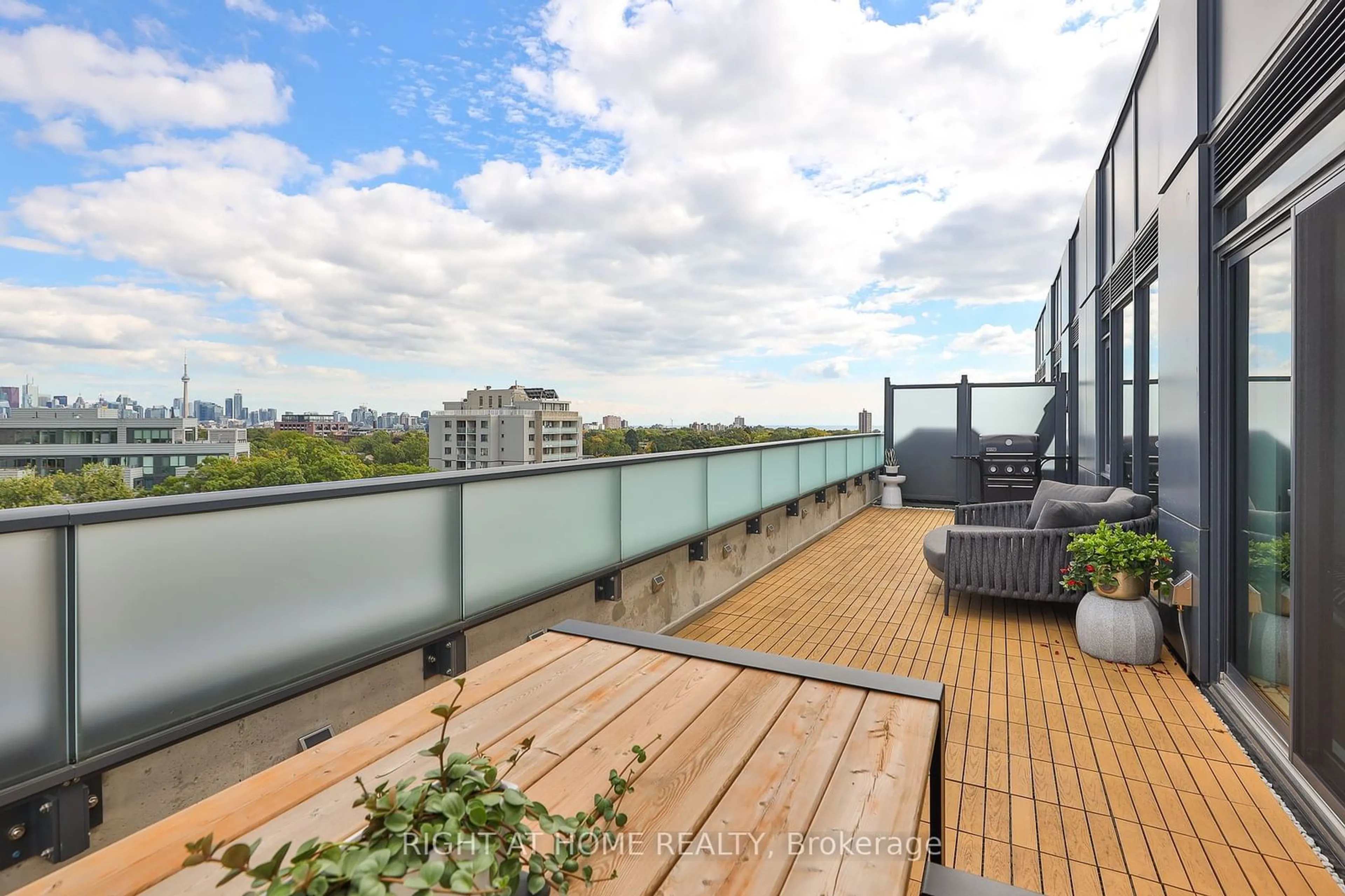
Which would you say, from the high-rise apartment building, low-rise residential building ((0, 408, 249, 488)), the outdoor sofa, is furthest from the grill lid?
low-rise residential building ((0, 408, 249, 488))

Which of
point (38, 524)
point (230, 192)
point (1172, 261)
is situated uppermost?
point (230, 192)

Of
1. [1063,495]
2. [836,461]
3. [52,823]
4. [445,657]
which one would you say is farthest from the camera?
[836,461]

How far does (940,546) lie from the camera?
479cm

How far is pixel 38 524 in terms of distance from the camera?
1369mm

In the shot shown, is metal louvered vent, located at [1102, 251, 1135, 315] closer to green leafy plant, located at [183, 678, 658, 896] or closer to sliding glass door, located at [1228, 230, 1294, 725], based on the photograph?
sliding glass door, located at [1228, 230, 1294, 725]

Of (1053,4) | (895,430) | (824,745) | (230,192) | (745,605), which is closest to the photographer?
(824,745)

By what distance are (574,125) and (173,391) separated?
1113 inches

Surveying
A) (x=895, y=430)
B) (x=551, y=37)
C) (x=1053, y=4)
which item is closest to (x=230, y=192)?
(x=551, y=37)

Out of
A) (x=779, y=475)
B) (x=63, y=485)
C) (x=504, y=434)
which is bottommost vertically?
(x=63, y=485)

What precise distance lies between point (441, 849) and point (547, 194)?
19011 mm

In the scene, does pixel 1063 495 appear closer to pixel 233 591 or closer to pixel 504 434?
pixel 233 591

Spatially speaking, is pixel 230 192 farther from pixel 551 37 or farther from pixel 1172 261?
pixel 1172 261

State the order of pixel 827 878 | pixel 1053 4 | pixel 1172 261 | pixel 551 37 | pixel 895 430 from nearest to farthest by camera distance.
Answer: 1. pixel 827 878
2. pixel 1172 261
3. pixel 1053 4
4. pixel 551 37
5. pixel 895 430

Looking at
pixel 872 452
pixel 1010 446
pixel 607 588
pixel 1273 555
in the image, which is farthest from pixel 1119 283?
pixel 872 452
